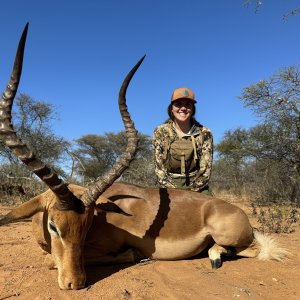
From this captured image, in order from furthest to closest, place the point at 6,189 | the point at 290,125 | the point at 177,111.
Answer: the point at 290,125 → the point at 6,189 → the point at 177,111

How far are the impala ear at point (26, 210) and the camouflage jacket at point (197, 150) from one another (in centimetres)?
243

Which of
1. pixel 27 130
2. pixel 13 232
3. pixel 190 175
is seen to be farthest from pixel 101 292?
pixel 27 130

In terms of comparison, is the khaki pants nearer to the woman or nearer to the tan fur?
the woman

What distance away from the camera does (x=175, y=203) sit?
509 centimetres

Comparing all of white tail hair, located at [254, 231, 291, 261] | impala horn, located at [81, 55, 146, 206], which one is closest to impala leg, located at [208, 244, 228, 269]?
white tail hair, located at [254, 231, 291, 261]

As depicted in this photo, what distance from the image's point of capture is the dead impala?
3639mm

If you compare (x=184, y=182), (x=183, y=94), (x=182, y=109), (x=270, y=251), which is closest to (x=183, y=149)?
(x=184, y=182)

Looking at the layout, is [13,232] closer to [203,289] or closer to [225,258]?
[225,258]

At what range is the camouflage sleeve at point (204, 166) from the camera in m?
6.19

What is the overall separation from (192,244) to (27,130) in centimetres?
1576

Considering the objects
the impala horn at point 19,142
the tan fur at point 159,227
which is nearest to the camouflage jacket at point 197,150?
the tan fur at point 159,227

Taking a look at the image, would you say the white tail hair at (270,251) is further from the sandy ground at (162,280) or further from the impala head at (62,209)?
the impala head at (62,209)

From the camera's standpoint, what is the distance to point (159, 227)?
4.87 m

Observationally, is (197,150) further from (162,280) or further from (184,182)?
(162,280)
